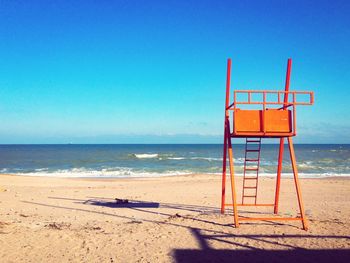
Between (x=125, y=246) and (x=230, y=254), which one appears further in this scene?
(x=125, y=246)

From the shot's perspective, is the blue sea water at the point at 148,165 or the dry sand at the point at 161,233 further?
the blue sea water at the point at 148,165

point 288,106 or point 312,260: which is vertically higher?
point 288,106

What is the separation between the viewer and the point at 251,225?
819 centimetres

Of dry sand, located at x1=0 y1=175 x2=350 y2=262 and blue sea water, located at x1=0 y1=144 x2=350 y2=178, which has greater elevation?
dry sand, located at x1=0 y1=175 x2=350 y2=262

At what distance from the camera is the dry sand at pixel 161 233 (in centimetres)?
614

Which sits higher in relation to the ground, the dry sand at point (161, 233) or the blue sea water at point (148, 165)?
the dry sand at point (161, 233)

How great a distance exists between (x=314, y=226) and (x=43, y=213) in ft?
23.9

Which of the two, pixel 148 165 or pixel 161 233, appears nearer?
pixel 161 233

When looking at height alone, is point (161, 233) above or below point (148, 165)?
above

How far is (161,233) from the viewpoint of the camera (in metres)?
7.50

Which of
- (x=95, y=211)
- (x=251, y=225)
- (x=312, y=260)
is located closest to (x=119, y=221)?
(x=95, y=211)

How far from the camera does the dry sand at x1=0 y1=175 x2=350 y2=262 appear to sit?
6.14 m

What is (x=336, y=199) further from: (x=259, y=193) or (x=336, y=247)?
(x=336, y=247)

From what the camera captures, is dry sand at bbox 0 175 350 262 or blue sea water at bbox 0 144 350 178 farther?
blue sea water at bbox 0 144 350 178
